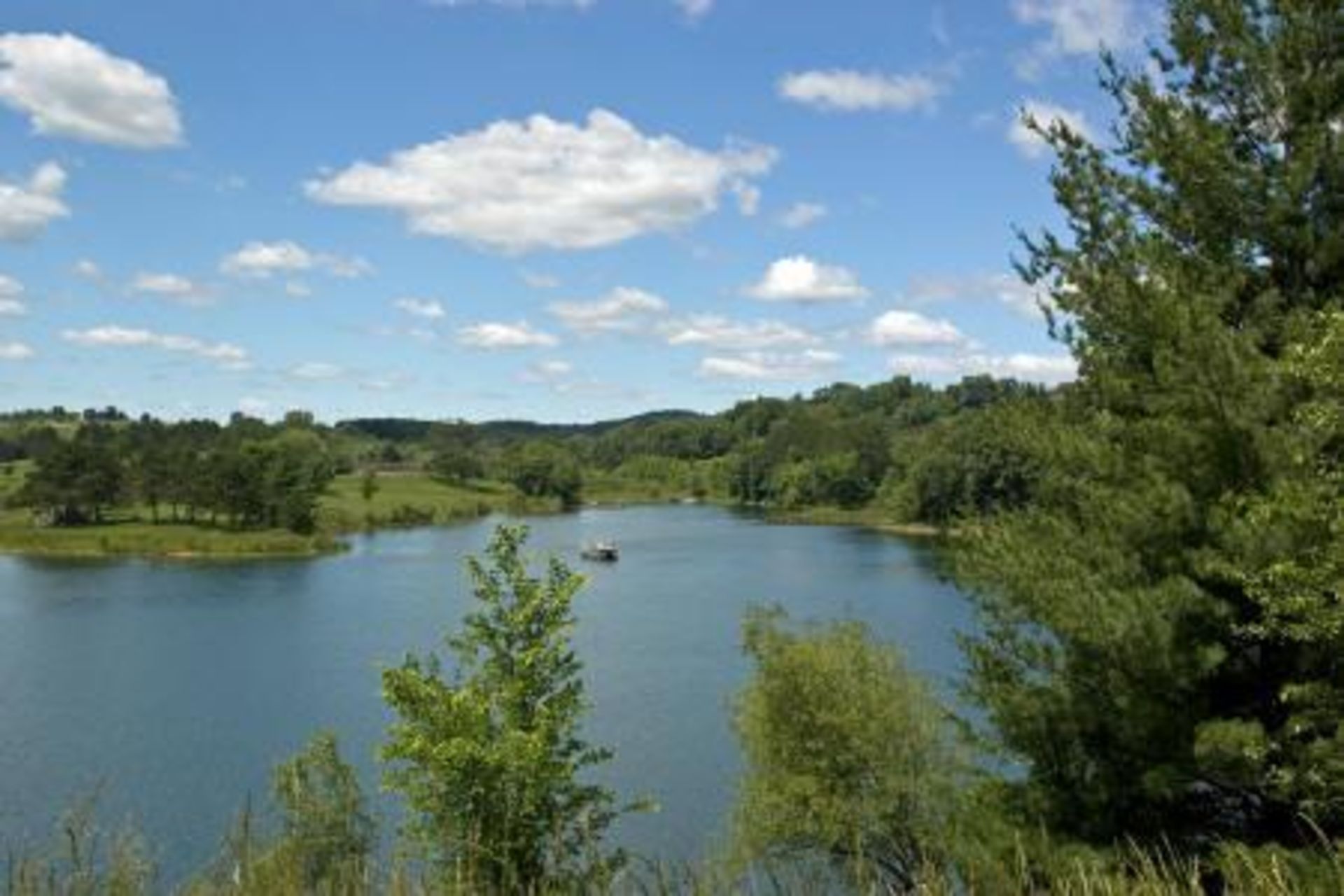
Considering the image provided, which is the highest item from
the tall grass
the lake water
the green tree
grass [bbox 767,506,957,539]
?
the tall grass

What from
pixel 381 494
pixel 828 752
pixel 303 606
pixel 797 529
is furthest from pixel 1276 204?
pixel 381 494

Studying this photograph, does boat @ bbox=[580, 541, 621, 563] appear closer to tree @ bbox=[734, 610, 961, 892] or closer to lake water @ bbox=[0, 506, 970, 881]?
lake water @ bbox=[0, 506, 970, 881]

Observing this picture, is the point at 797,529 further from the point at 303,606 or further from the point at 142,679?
the point at 142,679

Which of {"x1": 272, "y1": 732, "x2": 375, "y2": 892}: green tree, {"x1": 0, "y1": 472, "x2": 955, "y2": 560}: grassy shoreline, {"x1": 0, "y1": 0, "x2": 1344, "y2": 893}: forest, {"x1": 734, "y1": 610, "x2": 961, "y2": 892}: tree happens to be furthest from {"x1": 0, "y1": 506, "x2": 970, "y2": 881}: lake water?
{"x1": 0, "y1": 472, "x2": 955, "y2": 560}: grassy shoreline

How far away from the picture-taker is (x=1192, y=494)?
12.0m

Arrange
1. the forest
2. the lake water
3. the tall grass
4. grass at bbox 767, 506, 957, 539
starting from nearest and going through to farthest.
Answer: the tall grass, the forest, the lake water, grass at bbox 767, 506, 957, 539

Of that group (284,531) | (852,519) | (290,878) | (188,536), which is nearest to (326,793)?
(290,878)

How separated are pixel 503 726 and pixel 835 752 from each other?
1321 centimetres

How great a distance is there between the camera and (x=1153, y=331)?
12.9 metres

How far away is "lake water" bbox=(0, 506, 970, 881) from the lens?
42000 mm

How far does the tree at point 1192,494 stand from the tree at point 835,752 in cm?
1504

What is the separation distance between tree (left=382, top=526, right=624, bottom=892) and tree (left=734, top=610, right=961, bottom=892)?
32.1ft

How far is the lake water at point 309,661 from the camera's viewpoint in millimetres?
42000

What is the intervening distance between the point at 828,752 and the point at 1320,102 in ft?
66.6
